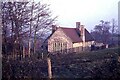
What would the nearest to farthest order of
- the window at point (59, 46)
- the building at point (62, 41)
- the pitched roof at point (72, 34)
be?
1. the building at point (62, 41)
2. the window at point (59, 46)
3. the pitched roof at point (72, 34)

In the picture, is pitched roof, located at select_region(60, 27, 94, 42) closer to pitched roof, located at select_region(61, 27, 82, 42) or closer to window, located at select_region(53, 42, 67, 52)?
pitched roof, located at select_region(61, 27, 82, 42)

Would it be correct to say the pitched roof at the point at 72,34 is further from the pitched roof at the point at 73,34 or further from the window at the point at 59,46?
the window at the point at 59,46

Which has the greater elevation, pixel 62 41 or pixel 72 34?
pixel 72 34

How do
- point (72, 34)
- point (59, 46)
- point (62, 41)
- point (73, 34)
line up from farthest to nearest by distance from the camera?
1. point (73, 34)
2. point (72, 34)
3. point (59, 46)
4. point (62, 41)

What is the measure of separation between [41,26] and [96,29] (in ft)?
144

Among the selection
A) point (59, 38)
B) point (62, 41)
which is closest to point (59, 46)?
point (62, 41)

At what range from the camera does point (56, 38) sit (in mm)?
38188

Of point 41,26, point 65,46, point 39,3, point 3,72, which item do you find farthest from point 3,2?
point 65,46

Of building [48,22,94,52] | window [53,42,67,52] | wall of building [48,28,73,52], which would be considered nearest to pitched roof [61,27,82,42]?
building [48,22,94,52]

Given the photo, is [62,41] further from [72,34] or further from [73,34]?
[73,34]

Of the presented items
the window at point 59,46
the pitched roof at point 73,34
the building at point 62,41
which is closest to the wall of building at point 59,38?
the building at point 62,41

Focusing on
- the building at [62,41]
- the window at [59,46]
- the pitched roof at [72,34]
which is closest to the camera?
the building at [62,41]

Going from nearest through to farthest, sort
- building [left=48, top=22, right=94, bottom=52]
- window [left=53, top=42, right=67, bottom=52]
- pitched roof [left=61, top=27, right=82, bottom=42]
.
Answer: building [left=48, top=22, right=94, bottom=52], window [left=53, top=42, right=67, bottom=52], pitched roof [left=61, top=27, right=82, bottom=42]

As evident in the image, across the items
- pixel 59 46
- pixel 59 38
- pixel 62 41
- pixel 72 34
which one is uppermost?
pixel 72 34
